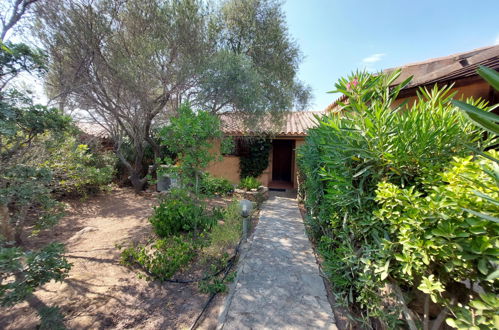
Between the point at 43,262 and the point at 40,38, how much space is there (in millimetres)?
6616

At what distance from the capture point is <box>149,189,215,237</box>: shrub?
410 centimetres

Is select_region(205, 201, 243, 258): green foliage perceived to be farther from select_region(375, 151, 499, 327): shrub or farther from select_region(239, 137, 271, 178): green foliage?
select_region(239, 137, 271, 178): green foliage

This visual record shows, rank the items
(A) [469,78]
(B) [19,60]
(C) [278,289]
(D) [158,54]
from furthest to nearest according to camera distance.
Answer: (D) [158,54]
(A) [469,78]
(C) [278,289]
(B) [19,60]

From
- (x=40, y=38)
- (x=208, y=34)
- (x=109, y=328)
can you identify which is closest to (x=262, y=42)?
(x=208, y=34)

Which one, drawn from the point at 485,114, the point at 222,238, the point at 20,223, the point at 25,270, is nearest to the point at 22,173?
the point at 25,270

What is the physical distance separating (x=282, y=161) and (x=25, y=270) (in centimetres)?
1113

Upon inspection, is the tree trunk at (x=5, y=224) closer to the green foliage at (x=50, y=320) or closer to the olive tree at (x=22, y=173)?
the olive tree at (x=22, y=173)

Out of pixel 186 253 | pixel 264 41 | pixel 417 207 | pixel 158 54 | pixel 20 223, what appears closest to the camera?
pixel 417 207

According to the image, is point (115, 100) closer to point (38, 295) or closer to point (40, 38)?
point (40, 38)

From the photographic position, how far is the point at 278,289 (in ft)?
9.13

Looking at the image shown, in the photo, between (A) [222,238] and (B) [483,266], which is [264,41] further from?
(B) [483,266]

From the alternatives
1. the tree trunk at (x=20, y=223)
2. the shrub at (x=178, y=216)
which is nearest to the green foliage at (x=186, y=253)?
the shrub at (x=178, y=216)

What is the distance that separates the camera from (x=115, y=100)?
593cm

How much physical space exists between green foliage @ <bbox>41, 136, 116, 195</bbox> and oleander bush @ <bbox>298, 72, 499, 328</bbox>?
6325mm
